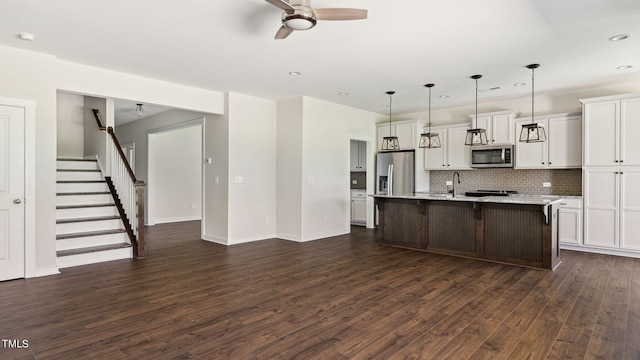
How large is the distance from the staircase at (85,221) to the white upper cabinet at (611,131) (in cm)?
724

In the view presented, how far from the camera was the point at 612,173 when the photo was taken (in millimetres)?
5250

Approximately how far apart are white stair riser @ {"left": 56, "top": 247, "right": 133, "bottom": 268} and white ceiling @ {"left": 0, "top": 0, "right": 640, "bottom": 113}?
8.38 ft

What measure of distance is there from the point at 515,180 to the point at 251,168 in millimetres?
5030

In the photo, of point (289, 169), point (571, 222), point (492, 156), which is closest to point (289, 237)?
point (289, 169)

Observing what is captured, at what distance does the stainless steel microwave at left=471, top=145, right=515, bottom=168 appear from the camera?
20.9 ft

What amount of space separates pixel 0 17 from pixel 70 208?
309cm

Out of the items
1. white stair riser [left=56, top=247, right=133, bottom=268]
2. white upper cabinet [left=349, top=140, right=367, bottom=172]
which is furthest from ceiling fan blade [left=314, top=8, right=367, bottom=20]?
white upper cabinet [left=349, top=140, right=367, bottom=172]

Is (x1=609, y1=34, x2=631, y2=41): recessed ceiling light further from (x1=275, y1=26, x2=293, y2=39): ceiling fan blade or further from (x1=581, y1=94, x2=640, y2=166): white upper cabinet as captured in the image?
(x1=275, y1=26, x2=293, y2=39): ceiling fan blade

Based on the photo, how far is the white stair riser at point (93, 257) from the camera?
14.9 ft

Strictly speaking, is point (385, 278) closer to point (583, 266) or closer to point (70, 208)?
point (583, 266)

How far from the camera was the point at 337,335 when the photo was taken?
2635 mm

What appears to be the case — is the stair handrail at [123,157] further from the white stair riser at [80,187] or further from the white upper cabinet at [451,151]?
the white upper cabinet at [451,151]

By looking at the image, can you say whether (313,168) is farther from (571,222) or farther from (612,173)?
(612,173)

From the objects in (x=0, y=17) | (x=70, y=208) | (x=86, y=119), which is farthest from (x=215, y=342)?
(x=86, y=119)
